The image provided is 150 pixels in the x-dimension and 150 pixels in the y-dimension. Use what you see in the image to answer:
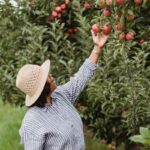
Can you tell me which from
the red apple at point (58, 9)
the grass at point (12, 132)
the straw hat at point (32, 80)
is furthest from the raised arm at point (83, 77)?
the grass at point (12, 132)

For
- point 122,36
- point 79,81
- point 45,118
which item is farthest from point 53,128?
point 122,36

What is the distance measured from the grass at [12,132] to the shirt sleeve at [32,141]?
3610 mm

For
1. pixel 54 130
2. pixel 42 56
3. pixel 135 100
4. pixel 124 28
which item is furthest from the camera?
pixel 42 56

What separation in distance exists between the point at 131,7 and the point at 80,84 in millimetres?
719

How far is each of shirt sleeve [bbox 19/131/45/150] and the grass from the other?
3610 mm

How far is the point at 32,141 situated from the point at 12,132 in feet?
18.0

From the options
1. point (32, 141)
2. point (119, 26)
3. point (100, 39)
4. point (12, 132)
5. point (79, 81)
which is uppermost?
point (119, 26)

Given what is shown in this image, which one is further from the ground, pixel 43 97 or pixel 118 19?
pixel 118 19

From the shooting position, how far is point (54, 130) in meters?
3.83

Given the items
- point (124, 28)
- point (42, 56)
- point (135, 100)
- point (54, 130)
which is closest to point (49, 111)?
point (54, 130)

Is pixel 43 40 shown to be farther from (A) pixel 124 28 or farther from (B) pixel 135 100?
(A) pixel 124 28

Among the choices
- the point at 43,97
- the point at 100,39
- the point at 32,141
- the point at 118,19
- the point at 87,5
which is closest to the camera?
the point at 32,141

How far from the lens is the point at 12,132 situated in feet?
30.1

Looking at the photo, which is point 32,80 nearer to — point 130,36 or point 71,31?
point 130,36
